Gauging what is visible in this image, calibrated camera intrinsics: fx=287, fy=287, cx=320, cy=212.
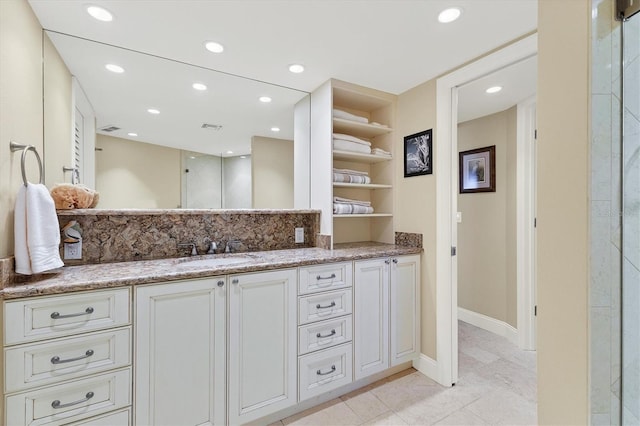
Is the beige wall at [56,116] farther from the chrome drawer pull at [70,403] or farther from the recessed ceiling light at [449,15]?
the recessed ceiling light at [449,15]

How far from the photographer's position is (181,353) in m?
1.44

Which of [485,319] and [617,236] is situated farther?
[485,319]

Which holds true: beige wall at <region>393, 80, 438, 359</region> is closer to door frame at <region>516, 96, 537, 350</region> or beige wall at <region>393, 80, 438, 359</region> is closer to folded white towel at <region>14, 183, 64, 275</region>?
door frame at <region>516, 96, 537, 350</region>

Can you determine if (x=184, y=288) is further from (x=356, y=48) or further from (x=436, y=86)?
(x=436, y=86)

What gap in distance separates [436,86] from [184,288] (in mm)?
2170

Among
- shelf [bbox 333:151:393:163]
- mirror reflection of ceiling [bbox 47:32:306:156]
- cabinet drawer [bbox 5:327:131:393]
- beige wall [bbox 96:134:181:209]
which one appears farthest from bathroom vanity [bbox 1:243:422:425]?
mirror reflection of ceiling [bbox 47:32:306:156]

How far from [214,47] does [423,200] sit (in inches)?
70.7

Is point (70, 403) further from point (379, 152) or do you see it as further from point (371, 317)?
point (379, 152)

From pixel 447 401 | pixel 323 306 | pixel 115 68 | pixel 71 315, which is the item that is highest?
pixel 115 68

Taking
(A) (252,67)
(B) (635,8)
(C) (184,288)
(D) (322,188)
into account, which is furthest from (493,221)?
(C) (184,288)

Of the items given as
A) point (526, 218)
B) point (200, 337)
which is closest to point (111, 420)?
point (200, 337)

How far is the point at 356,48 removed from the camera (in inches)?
70.2

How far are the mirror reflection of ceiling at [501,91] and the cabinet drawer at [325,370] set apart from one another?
2.08m

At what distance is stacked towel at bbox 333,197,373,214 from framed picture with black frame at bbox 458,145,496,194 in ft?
4.77
